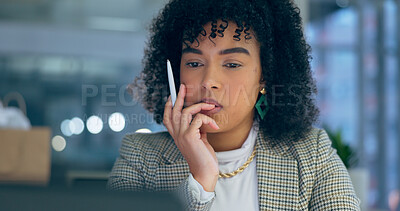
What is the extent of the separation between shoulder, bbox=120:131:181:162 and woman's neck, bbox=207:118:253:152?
0.15m

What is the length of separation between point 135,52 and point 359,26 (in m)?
3.89

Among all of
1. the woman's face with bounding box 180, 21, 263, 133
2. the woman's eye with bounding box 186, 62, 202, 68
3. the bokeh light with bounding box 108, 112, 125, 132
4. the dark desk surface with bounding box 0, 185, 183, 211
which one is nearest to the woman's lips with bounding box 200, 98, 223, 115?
the woman's face with bounding box 180, 21, 263, 133

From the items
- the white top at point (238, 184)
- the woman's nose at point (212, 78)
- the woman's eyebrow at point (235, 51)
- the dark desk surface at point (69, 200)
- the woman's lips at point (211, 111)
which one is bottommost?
the white top at point (238, 184)

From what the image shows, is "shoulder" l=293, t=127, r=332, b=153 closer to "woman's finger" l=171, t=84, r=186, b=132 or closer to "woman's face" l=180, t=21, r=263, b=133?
"woman's face" l=180, t=21, r=263, b=133

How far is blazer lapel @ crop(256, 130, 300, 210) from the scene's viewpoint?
162 centimetres

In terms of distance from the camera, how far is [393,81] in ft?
23.9

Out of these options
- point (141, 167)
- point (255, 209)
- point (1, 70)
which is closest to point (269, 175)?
point (255, 209)

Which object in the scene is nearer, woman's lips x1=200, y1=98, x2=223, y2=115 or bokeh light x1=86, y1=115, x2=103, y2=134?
woman's lips x1=200, y1=98, x2=223, y2=115

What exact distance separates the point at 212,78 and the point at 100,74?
5562mm

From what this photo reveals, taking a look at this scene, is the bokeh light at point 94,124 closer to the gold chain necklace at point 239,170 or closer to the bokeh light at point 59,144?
the bokeh light at point 59,144

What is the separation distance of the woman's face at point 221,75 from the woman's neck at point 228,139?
0.27 feet

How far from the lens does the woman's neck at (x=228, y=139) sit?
1.75m

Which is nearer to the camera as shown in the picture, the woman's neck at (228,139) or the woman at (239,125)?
the woman at (239,125)

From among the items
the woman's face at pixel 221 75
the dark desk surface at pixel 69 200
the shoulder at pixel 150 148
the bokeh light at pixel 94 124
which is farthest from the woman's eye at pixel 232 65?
the bokeh light at pixel 94 124
